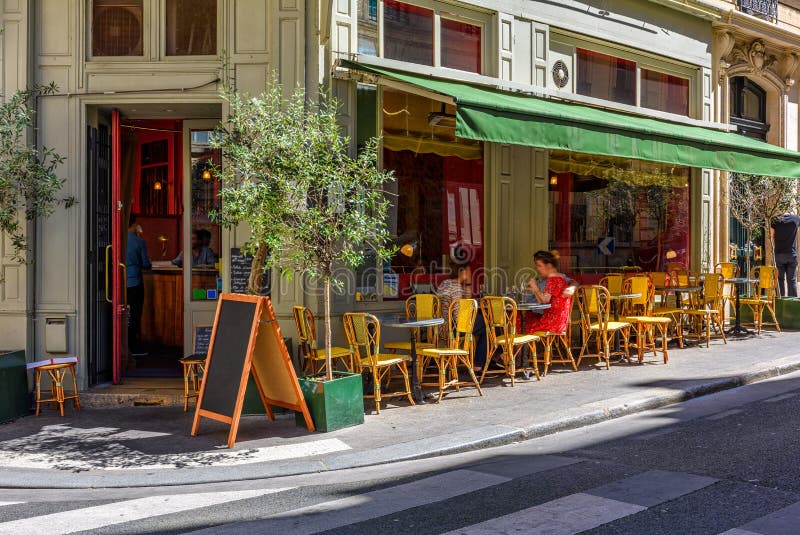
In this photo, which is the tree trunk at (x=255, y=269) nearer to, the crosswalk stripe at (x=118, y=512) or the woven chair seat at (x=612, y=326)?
the crosswalk stripe at (x=118, y=512)

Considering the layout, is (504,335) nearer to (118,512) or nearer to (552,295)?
(552,295)

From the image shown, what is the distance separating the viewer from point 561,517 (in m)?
4.81

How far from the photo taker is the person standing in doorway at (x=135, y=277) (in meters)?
10.8

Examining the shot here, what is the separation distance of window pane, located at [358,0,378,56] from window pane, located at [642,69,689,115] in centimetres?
576

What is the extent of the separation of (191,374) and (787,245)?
38.7ft

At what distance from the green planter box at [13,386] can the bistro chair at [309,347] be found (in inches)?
111

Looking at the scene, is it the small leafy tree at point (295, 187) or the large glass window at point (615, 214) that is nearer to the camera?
the small leafy tree at point (295, 187)

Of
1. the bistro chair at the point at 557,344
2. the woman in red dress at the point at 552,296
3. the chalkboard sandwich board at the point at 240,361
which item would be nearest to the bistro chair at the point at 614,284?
the bistro chair at the point at 557,344

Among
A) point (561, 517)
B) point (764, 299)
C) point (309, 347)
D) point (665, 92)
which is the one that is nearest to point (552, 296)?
point (309, 347)

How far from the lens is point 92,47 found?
364 inches

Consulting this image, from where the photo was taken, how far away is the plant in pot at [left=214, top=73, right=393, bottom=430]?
7.09 metres

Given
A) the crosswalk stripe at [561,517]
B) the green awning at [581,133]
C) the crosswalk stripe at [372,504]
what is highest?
the green awning at [581,133]

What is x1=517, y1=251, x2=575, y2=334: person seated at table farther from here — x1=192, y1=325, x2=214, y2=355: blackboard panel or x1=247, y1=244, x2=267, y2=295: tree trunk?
x1=192, y1=325, x2=214, y2=355: blackboard panel

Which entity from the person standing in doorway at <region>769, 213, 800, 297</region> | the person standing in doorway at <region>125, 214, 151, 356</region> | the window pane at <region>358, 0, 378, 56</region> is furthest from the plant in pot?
the person standing in doorway at <region>769, 213, 800, 297</region>
